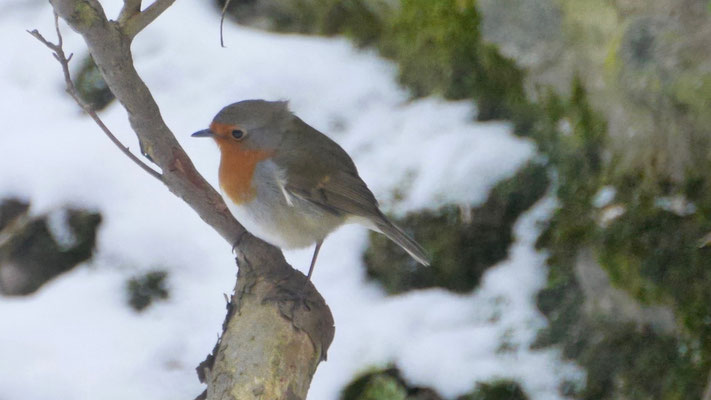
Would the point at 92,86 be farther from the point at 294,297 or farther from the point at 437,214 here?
the point at 294,297

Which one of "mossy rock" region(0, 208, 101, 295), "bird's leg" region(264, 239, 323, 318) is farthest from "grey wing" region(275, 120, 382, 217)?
"mossy rock" region(0, 208, 101, 295)

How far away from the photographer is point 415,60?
4348 mm

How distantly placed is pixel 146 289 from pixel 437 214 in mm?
1377

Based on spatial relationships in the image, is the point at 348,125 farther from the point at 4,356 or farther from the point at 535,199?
the point at 4,356

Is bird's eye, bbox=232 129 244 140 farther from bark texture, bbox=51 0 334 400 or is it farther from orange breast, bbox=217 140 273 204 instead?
bark texture, bbox=51 0 334 400

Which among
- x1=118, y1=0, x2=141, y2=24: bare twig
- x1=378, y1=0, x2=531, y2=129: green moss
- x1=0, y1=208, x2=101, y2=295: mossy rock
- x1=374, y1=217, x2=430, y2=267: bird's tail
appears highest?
x1=378, y1=0, x2=531, y2=129: green moss

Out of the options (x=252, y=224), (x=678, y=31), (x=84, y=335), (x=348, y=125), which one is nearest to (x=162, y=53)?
(x=348, y=125)

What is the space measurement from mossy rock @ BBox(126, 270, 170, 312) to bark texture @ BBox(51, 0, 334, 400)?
142cm

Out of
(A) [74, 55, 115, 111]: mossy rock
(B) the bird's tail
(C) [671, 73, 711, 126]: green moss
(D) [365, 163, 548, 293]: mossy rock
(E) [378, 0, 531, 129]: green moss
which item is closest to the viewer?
(B) the bird's tail

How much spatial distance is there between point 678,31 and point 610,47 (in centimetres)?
32

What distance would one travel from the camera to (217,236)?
410 centimetres

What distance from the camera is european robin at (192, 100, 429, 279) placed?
2635 millimetres

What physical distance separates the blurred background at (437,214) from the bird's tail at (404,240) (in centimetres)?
75

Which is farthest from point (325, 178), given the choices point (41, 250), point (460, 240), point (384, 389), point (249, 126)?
point (41, 250)
